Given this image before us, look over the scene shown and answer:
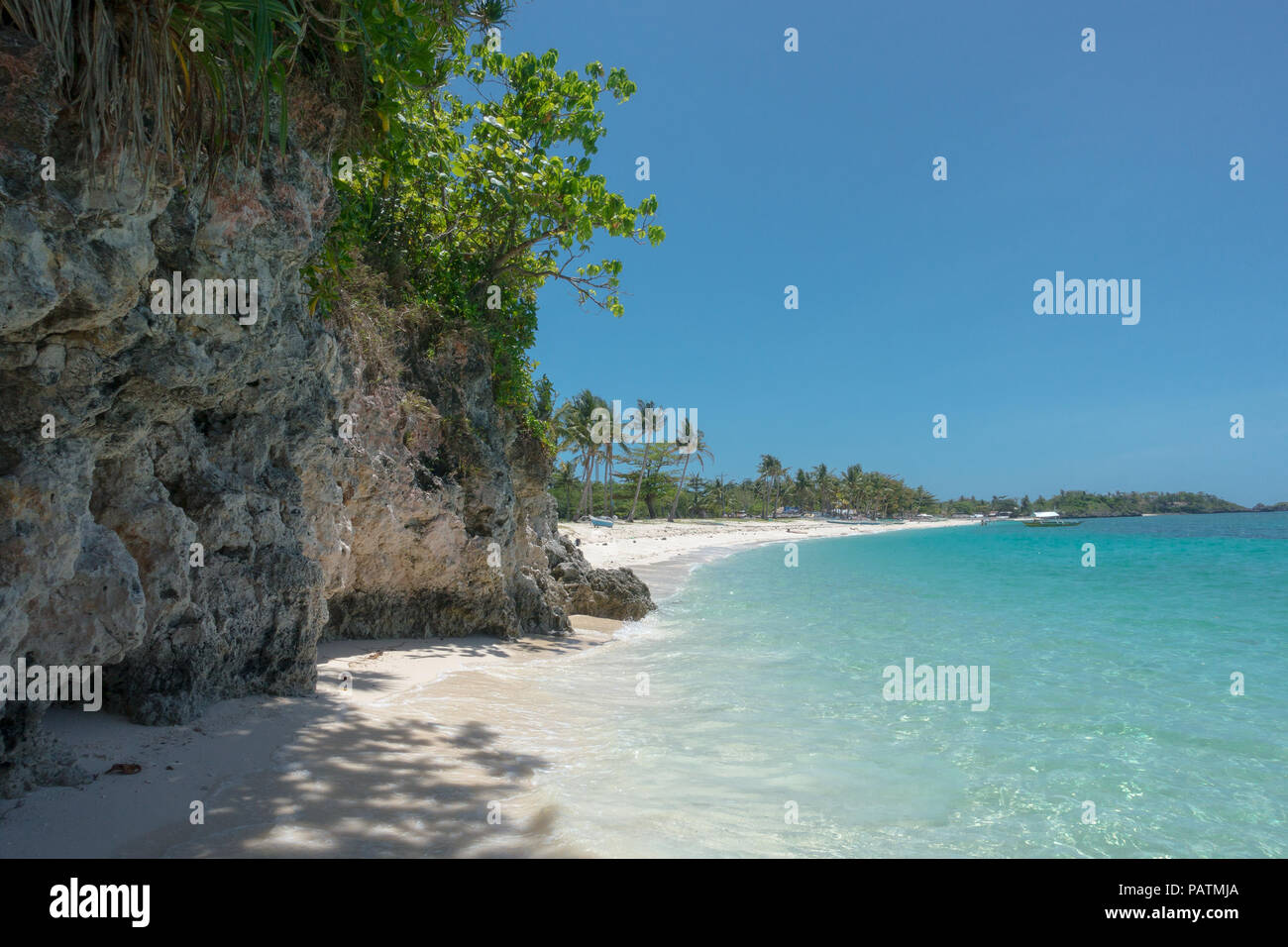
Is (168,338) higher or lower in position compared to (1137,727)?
higher

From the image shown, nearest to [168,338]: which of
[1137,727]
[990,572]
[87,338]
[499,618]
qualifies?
[87,338]

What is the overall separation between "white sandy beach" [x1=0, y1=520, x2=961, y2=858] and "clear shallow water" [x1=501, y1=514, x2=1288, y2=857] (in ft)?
1.58

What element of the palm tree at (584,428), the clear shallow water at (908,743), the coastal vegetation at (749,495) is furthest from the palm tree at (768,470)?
the clear shallow water at (908,743)

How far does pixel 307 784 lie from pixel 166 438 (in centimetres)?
266

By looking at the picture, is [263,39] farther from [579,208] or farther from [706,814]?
[579,208]

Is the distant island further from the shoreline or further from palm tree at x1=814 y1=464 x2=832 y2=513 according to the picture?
the shoreline

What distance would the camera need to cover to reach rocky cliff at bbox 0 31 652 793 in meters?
3.04

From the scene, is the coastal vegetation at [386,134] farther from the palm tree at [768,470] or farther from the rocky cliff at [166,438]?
the palm tree at [768,470]

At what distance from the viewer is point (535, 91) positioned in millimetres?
10242

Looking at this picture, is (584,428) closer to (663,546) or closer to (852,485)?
(663,546)

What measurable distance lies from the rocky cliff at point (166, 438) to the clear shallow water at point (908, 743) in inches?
109

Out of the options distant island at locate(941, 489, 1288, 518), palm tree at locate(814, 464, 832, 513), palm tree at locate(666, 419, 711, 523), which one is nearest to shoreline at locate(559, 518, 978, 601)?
palm tree at locate(666, 419, 711, 523)
